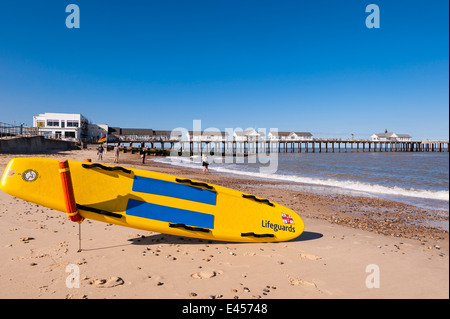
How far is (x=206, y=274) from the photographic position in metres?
3.38

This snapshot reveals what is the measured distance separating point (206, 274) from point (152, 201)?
168 centimetres

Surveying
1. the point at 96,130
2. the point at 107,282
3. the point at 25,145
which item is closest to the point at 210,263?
the point at 107,282

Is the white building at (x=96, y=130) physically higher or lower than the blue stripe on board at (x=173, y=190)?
higher

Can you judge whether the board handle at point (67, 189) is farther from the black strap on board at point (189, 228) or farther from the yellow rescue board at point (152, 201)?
the black strap on board at point (189, 228)

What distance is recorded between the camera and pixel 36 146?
91.9 ft

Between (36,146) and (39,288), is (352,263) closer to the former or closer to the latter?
(39,288)

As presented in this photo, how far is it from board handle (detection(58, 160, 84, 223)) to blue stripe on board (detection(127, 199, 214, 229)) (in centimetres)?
80

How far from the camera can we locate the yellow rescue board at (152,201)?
4.07m

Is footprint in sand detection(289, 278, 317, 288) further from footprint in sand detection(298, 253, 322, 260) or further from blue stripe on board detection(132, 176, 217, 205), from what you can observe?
blue stripe on board detection(132, 176, 217, 205)

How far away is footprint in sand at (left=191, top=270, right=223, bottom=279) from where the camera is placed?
131 inches

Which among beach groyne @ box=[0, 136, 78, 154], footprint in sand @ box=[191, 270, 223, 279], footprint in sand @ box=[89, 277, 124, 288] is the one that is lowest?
Result: footprint in sand @ box=[191, 270, 223, 279]

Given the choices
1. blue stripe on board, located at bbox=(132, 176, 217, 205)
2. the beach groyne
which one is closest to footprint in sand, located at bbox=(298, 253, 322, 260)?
blue stripe on board, located at bbox=(132, 176, 217, 205)

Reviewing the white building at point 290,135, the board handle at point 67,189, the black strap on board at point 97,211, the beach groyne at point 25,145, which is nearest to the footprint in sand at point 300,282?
the black strap on board at point 97,211
